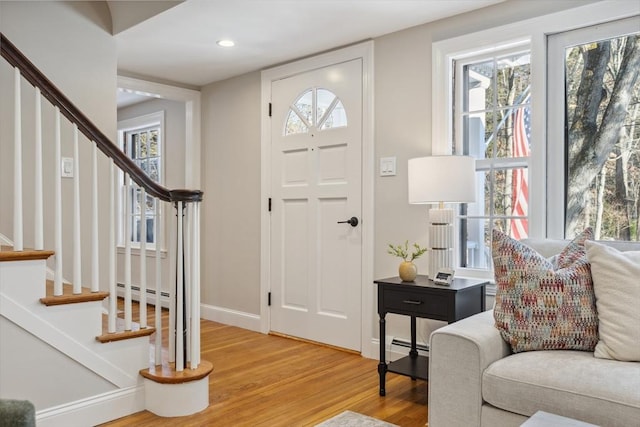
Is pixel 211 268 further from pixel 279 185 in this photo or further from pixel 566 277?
pixel 566 277

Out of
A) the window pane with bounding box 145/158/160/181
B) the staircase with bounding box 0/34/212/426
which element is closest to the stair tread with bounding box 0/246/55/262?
the staircase with bounding box 0/34/212/426

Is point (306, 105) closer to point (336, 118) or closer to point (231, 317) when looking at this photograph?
point (336, 118)

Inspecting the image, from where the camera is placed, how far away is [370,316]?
3430 mm

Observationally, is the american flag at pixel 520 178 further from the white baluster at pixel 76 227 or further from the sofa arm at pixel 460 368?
the white baluster at pixel 76 227

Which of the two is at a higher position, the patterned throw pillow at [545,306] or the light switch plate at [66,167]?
the light switch plate at [66,167]

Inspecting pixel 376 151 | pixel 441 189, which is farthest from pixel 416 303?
pixel 376 151

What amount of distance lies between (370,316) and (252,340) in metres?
1.08

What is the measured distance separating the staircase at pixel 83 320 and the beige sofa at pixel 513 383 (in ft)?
4.11

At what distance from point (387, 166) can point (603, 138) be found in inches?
50.7

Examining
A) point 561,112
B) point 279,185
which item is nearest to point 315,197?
point 279,185

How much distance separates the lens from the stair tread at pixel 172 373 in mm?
2430

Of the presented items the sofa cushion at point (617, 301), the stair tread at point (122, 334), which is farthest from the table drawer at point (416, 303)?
the stair tread at point (122, 334)

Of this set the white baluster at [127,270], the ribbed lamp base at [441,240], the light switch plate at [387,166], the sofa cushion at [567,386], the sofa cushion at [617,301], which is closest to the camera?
the sofa cushion at [567,386]

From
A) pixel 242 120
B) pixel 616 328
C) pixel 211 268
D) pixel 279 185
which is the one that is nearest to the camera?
pixel 616 328
